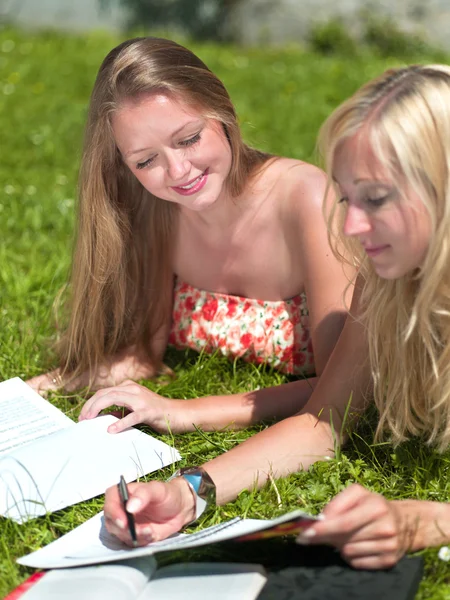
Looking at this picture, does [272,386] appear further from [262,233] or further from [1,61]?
[1,61]

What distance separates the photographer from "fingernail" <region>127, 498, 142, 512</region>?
1953 millimetres

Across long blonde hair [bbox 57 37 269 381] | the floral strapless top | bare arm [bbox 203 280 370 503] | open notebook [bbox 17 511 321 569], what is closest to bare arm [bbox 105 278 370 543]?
bare arm [bbox 203 280 370 503]

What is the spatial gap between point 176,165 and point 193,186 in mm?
138

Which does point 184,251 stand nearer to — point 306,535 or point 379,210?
point 379,210

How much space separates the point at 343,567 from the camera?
1932 millimetres

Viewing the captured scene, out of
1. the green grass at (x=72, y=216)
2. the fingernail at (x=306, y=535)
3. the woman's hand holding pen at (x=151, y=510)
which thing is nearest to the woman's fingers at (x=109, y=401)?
the green grass at (x=72, y=216)

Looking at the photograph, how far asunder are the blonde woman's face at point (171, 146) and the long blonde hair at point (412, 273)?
524mm

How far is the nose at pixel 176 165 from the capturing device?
2.62m

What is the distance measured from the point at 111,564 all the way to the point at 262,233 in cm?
137

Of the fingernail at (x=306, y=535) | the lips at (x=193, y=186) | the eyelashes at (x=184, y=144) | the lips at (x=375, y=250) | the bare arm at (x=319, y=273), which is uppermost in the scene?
the eyelashes at (x=184, y=144)

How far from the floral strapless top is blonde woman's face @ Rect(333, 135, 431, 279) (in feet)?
3.65

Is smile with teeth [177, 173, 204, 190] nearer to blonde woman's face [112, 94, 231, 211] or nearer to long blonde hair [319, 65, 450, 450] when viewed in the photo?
blonde woman's face [112, 94, 231, 211]

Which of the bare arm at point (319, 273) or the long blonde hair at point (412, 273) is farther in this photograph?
the bare arm at point (319, 273)

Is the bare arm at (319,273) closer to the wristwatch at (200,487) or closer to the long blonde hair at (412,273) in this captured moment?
the long blonde hair at (412,273)
